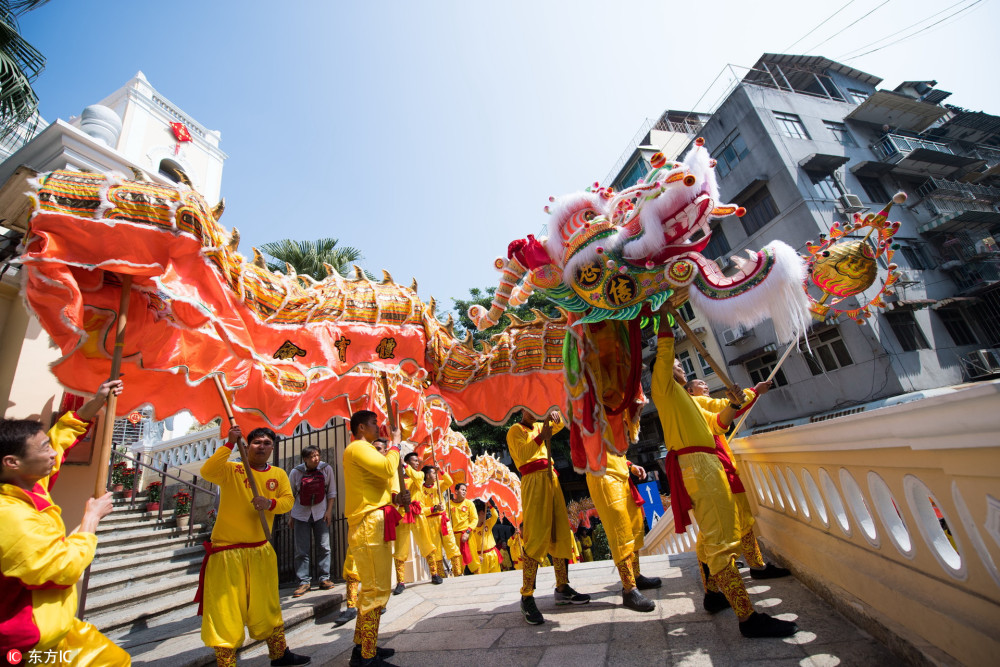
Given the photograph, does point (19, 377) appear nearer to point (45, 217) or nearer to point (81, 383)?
point (81, 383)

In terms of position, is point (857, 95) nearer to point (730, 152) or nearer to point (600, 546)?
point (730, 152)

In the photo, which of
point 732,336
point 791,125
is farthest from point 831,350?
point 791,125

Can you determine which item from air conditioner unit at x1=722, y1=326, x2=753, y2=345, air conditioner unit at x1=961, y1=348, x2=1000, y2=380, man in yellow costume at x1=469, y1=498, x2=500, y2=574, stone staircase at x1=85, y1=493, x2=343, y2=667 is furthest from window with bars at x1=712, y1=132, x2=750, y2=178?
stone staircase at x1=85, y1=493, x2=343, y2=667

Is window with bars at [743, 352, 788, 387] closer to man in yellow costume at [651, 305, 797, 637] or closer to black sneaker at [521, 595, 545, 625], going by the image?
man in yellow costume at [651, 305, 797, 637]

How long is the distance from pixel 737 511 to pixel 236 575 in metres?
3.55

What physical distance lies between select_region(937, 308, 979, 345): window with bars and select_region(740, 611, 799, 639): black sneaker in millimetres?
17772

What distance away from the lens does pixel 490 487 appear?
11.3 meters

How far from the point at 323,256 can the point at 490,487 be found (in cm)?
811

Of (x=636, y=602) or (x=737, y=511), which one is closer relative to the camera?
(x=737, y=511)

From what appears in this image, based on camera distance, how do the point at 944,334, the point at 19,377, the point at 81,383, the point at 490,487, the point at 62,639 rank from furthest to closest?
1. the point at 944,334
2. the point at 490,487
3. the point at 19,377
4. the point at 81,383
5. the point at 62,639

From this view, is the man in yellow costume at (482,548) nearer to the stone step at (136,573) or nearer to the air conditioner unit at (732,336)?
the stone step at (136,573)

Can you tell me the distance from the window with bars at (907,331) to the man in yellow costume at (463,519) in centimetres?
1397

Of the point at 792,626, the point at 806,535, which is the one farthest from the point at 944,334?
the point at 792,626

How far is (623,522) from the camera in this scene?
12.5 feet
